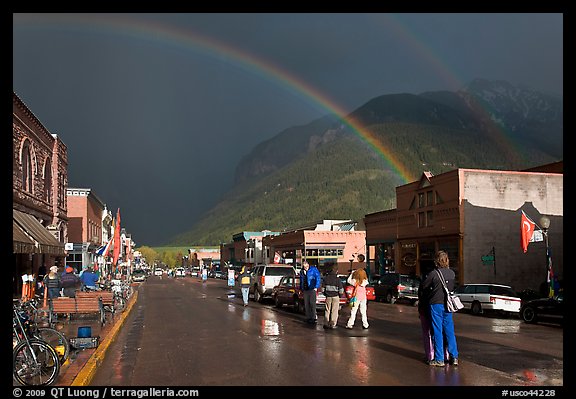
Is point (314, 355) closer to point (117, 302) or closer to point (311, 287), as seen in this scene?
point (311, 287)

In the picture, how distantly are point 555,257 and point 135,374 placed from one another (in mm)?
34488

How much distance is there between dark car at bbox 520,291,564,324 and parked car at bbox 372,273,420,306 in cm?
942

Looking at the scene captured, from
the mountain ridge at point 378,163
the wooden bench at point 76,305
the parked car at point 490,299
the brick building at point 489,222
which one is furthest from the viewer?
the mountain ridge at point 378,163

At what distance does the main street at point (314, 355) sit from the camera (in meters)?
9.41

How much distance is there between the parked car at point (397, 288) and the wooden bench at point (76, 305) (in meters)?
17.5

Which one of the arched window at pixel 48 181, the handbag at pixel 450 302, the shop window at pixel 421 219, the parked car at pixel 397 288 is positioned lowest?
the parked car at pixel 397 288

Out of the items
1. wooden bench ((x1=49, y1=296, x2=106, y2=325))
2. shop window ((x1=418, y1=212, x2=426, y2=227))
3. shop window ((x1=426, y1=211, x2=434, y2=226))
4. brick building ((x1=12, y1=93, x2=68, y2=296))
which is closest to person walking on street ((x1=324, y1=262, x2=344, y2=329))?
wooden bench ((x1=49, y1=296, x2=106, y2=325))

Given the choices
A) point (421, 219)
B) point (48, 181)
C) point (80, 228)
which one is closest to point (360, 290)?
point (421, 219)

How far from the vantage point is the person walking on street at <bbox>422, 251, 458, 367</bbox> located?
34.5ft

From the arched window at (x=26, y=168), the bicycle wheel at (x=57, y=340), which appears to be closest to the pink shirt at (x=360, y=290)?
the bicycle wheel at (x=57, y=340)

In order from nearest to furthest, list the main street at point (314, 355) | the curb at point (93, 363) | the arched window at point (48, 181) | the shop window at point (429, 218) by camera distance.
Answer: the curb at point (93, 363), the main street at point (314, 355), the arched window at point (48, 181), the shop window at point (429, 218)

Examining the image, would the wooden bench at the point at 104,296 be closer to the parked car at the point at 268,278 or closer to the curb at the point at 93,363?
the curb at the point at 93,363

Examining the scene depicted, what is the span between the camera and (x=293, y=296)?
76.7 ft

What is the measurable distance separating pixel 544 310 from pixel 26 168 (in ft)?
88.0
